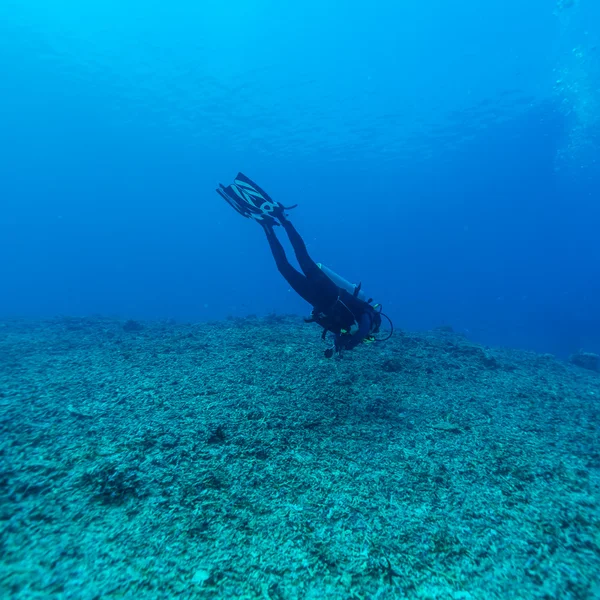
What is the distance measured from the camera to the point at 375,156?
6781 centimetres

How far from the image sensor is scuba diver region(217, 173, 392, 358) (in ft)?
24.1

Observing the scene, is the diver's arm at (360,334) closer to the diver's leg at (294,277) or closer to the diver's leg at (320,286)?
the diver's leg at (320,286)

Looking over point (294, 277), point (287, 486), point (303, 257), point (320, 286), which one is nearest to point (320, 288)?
point (320, 286)

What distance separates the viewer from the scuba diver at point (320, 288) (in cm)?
734

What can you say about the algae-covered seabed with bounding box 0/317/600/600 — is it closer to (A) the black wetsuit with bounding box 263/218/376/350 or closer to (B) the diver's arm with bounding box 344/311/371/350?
(B) the diver's arm with bounding box 344/311/371/350

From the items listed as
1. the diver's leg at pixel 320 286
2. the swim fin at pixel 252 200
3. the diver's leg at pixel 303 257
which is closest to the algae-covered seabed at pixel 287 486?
the diver's leg at pixel 320 286

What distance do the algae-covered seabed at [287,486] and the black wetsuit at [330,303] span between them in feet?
4.83

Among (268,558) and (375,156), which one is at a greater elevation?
(375,156)

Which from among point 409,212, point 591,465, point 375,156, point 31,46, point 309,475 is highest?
point 409,212

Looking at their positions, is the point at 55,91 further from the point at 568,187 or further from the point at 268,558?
the point at 568,187

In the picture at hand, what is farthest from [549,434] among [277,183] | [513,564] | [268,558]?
[277,183]

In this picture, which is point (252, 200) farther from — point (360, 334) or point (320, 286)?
point (360, 334)

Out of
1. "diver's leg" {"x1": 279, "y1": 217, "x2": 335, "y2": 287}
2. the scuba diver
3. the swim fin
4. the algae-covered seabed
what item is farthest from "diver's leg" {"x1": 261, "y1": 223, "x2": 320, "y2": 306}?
the algae-covered seabed

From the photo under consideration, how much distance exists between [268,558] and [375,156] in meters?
74.1
